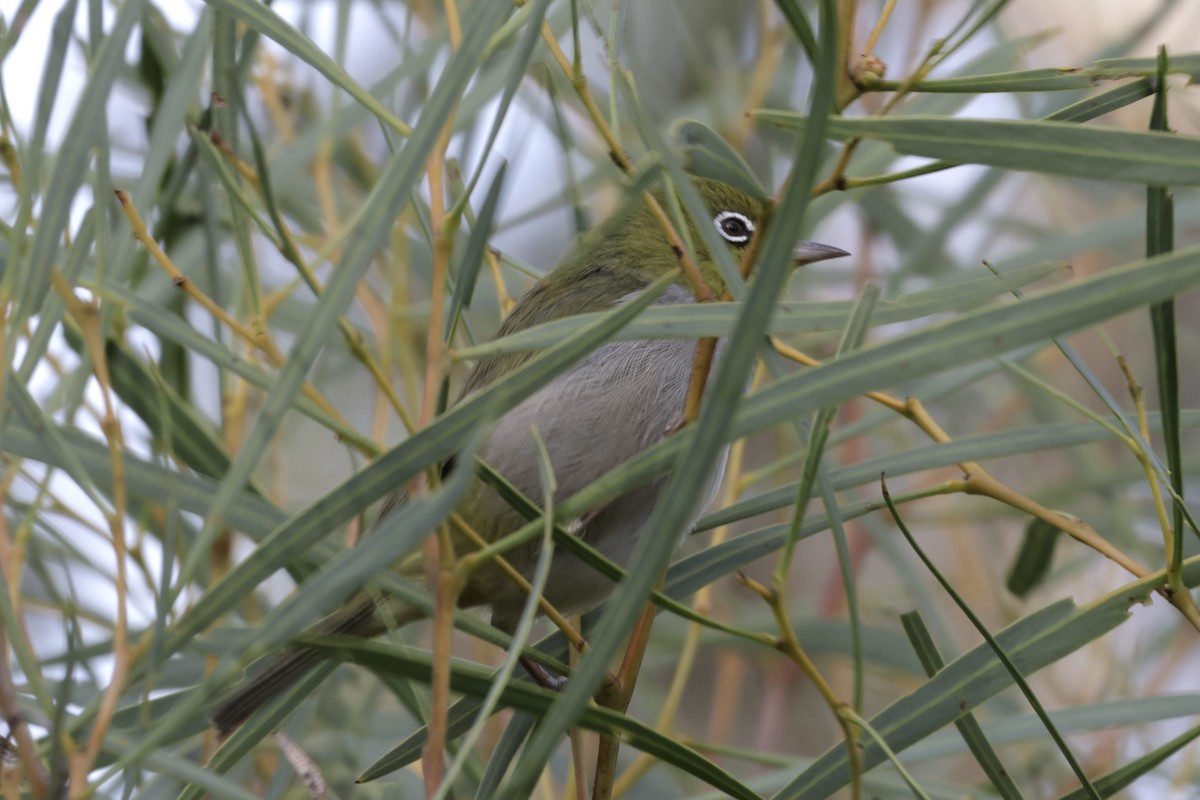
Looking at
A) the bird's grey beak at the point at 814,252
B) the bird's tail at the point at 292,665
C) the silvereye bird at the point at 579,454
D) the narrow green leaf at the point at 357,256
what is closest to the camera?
the narrow green leaf at the point at 357,256

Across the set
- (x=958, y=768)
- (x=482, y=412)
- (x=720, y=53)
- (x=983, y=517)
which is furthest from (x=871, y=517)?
(x=482, y=412)

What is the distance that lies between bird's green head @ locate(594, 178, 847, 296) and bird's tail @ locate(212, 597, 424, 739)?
1030 mm

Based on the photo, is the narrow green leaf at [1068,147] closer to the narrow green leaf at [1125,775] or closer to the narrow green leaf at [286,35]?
the narrow green leaf at [286,35]

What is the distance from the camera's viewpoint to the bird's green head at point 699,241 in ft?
10.1

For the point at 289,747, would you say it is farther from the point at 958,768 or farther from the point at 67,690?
the point at 958,768

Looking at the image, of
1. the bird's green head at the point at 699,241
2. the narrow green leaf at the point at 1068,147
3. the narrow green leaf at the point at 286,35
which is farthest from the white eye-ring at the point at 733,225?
the narrow green leaf at the point at 1068,147

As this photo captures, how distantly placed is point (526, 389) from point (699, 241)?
2061mm

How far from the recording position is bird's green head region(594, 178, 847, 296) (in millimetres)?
3088

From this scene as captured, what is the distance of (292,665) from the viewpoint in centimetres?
223

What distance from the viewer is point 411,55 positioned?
9.00 feet

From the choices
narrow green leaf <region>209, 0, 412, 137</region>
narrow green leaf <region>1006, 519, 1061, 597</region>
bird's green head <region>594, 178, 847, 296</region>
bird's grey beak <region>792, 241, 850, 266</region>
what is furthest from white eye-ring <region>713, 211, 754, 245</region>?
narrow green leaf <region>209, 0, 412, 137</region>

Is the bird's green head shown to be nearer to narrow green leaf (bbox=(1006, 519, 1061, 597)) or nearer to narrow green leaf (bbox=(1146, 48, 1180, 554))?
narrow green leaf (bbox=(1006, 519, 1061, 597))

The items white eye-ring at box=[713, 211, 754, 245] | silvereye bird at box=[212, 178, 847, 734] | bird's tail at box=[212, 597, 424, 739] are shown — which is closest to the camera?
bird's tail at box=[212, 597, 424, 739]

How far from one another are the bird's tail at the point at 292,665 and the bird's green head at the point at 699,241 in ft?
3.38
